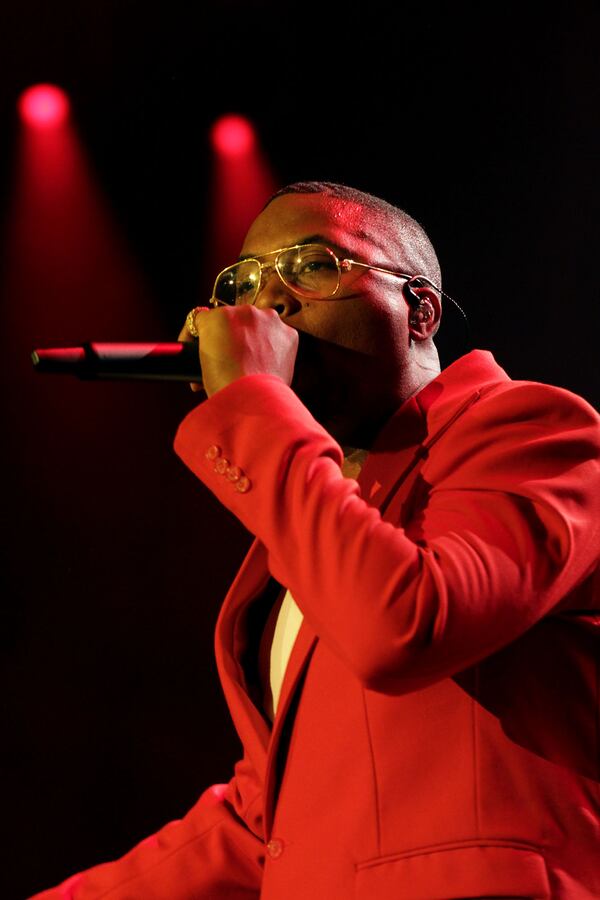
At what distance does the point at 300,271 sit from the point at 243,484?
2.19ft

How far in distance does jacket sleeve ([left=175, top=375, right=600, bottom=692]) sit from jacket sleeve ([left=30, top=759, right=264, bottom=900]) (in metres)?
0.75

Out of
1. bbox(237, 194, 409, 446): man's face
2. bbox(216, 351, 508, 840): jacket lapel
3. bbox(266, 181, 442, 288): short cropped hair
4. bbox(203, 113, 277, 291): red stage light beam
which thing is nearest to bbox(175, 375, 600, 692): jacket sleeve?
bbox(216, 351, 508, 840): jacket lapel

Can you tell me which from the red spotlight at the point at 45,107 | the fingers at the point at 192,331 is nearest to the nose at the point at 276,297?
the fingers at the point at 192,331

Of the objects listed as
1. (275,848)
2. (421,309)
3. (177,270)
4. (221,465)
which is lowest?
(275,848)

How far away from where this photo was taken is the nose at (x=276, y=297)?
5.73ft

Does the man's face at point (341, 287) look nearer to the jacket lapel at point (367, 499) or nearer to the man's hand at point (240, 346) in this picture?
the jacket lapel at point (367, 499)

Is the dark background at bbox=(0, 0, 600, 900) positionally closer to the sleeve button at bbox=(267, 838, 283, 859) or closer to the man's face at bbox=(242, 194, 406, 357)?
the man's face at bbox=(242, 194, 406, 357)

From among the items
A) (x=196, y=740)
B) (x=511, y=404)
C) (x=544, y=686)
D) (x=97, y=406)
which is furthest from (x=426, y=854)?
(x=97, y=406)

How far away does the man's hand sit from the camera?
53.6 inches

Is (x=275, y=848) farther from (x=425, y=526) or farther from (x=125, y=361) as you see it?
(x=125, y=361)

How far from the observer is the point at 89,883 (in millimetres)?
1835

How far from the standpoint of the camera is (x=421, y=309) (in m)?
1.89

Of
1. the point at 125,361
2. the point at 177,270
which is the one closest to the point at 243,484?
the point at 125,361

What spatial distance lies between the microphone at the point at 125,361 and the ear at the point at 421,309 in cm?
52
